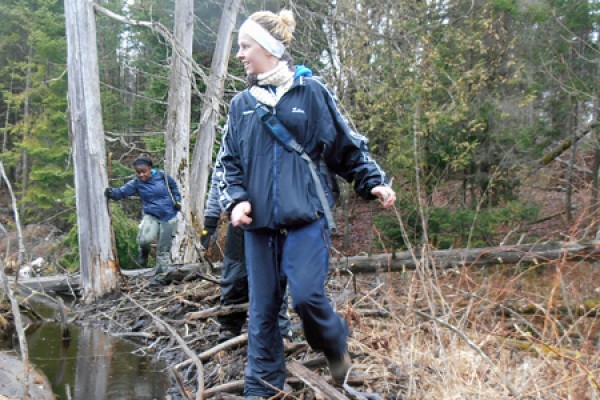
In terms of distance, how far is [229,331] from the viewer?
539 cm

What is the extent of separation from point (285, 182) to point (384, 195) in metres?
0.55

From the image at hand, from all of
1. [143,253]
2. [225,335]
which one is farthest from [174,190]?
[225,335]

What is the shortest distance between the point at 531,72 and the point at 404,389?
10.8 m

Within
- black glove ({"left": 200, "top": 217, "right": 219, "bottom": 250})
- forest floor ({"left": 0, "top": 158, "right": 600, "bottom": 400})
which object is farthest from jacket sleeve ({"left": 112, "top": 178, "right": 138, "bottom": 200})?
black glove ({"left": 200, "top": 217, "right": 219, "bottom": 250})

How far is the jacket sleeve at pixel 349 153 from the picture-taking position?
A: 134 inches

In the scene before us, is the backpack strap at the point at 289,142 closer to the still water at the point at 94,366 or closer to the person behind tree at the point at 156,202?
the still water at the point at 94,366

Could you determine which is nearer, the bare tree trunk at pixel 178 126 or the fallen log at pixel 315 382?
the fallen log at pixel 315 382

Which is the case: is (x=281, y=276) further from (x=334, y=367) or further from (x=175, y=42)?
(x=175, y=42)

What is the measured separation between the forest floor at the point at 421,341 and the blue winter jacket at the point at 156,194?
123 cm

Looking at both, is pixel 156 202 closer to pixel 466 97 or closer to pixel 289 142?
pixel 289 142

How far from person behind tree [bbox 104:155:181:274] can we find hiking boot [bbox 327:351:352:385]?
5736 millimetres

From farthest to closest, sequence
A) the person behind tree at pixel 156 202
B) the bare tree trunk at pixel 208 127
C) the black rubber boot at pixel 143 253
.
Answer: the bare tree trunk at pixel 208 127 < the black rubber boot at pixel 143 253 < the person behind tree at pixel 156 202

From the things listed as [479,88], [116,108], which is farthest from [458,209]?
[116,108]

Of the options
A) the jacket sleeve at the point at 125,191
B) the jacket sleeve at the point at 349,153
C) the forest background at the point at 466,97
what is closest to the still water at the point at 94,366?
the jacket sleeve at the point at 125,191
